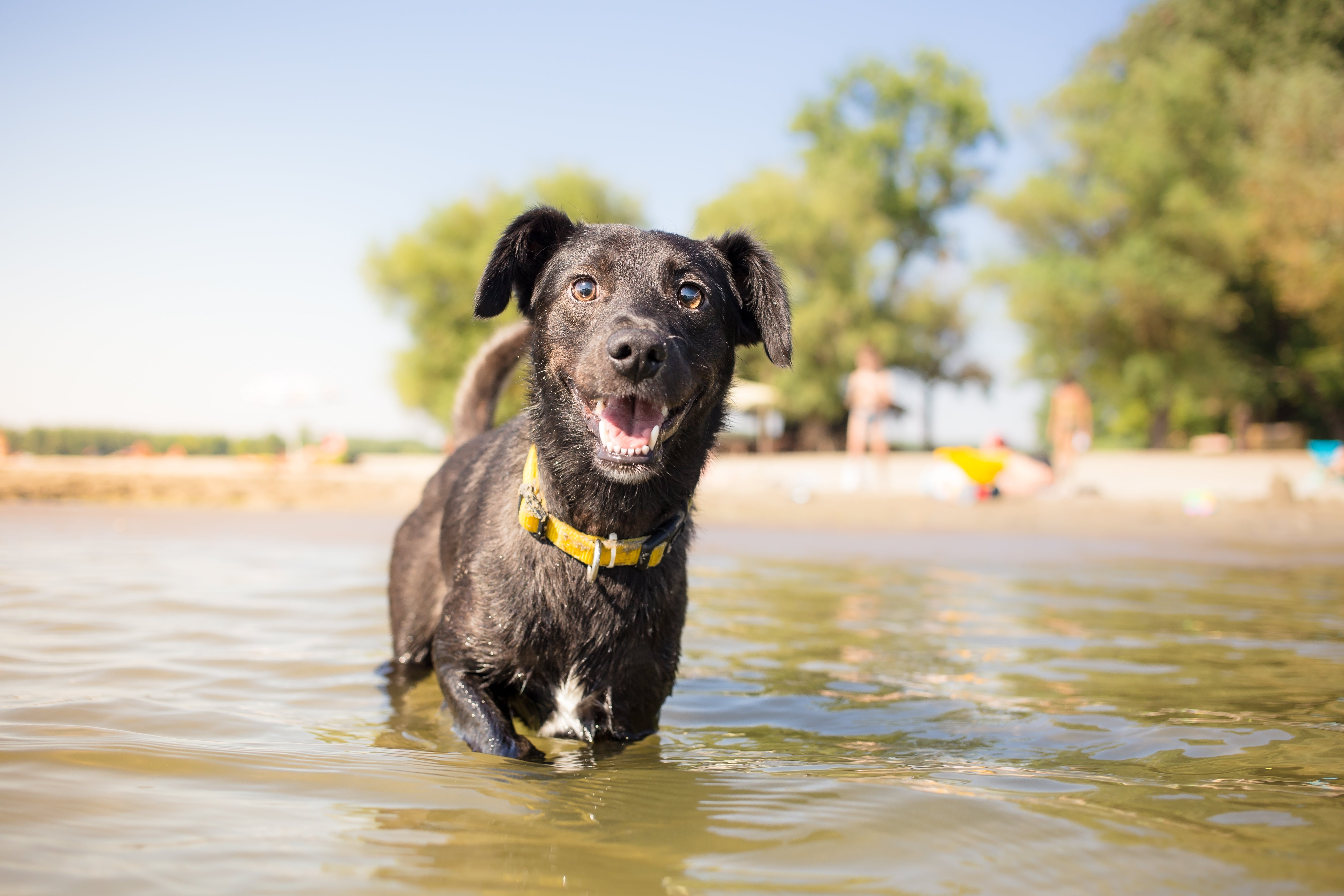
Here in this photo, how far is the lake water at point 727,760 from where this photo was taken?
6.95 ft

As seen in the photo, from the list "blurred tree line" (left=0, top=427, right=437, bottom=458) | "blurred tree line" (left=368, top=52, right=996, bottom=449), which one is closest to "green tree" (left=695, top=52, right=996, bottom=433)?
"blurred tree line" (left=368, top=52, right=996, bottom=449)

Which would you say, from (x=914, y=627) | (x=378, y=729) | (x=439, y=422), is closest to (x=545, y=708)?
(x=378, y=729)

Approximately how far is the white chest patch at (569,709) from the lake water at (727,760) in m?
0.24

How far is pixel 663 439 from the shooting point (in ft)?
10.8

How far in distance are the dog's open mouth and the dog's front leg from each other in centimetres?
97

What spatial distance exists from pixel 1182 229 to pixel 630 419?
37755mm

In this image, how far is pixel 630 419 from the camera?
131 inches

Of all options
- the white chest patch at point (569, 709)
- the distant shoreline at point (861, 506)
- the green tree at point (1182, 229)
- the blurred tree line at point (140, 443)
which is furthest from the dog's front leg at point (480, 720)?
the blurred tree line at point (140, 443)

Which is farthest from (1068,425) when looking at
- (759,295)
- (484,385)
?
(759,295)

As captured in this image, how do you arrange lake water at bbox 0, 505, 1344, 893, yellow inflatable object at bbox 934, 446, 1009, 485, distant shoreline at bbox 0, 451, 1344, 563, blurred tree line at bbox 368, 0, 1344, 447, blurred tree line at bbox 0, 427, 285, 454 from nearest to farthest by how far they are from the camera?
lake water at bbox 0, 505, 1344, 893
distant shoreline at bbox 0, 451, 1344, 563
yellow inflatable object at bbox 934, 446, 1009, 485
blurred tree line at bbox 368, 0, 1344, 447
blurred tree line at bbox 0, 427, 285, 454

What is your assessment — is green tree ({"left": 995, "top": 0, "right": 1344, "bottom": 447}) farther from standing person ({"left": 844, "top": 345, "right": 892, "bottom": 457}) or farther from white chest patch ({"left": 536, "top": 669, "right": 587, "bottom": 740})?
white chest patch ({"left": 536, "top": 669, "right": 587, "bottom": 740})

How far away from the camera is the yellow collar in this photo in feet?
11.1

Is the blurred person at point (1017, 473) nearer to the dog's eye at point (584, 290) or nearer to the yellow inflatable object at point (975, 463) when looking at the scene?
the yellow inflatable object at point (975, 463)

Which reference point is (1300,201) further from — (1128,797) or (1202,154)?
(1128,797)
